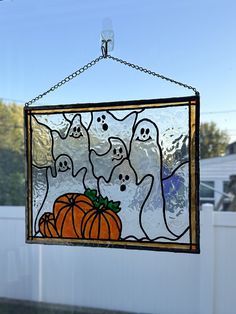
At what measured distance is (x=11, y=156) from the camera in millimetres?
2455

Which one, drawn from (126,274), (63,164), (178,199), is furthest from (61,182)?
(126,274)

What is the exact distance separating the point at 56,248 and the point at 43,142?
803mm

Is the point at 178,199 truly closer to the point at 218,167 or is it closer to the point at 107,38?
the point at 218,167

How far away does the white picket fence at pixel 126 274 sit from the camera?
7.19ft

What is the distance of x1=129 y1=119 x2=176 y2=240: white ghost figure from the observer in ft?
5.59

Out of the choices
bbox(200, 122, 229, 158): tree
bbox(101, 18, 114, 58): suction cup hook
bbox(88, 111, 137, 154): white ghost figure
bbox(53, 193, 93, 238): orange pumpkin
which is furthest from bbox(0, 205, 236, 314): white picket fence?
bbox(101, 18, 114, 58): suction cup hook

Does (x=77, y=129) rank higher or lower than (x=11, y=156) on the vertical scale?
higher

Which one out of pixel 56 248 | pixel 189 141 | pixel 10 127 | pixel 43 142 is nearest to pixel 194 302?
pixel 56 248

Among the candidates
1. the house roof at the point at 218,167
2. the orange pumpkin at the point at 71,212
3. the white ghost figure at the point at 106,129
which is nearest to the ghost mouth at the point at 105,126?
the white ghost figure at the point at 106,129

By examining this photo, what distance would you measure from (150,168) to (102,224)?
0.33 meters

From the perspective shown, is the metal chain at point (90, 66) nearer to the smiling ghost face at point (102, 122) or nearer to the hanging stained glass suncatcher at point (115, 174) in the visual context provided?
the hanging stained glass suncatcher at point (115, 174)

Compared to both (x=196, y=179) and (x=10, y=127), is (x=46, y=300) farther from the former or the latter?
(x=196, y=179)

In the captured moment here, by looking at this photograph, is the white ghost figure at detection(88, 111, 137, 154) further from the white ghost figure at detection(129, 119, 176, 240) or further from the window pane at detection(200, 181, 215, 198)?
the window pane at detection(200, 181, 215, 198)

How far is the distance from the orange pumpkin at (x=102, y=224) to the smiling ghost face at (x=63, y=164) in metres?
0.23
